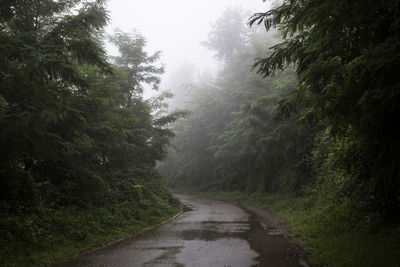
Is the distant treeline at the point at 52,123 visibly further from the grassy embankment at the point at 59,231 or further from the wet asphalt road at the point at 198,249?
the wet asphalt road at the point at 198,249

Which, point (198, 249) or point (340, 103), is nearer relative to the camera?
point (340, 103)

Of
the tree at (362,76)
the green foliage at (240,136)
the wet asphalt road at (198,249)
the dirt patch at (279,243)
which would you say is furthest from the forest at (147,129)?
the wet asphalt road at (198,249)

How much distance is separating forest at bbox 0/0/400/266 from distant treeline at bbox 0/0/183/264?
5 cm

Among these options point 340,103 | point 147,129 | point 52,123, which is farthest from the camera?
point 147,129

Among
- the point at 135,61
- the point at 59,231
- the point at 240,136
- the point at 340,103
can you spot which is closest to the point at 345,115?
the point at 340,103

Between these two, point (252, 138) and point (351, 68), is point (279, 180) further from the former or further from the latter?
point (351, 68)

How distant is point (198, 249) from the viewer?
30.3 feet

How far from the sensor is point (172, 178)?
47562 mm

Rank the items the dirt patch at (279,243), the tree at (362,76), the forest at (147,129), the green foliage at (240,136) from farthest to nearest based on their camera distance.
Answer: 1. the green foliage at (240,136)
2. the dirt patch at (279,243)
3. the forest at (147,129)
4. the tree at (362,76)

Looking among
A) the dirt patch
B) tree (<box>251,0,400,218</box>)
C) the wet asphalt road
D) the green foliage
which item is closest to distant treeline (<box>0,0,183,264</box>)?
the wet asphalt road

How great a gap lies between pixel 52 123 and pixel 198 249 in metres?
6.85

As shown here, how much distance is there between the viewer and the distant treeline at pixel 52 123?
336 inches

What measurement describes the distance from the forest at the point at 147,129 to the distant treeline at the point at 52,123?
5cm

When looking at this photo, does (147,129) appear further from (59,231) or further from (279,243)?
(279,243)
